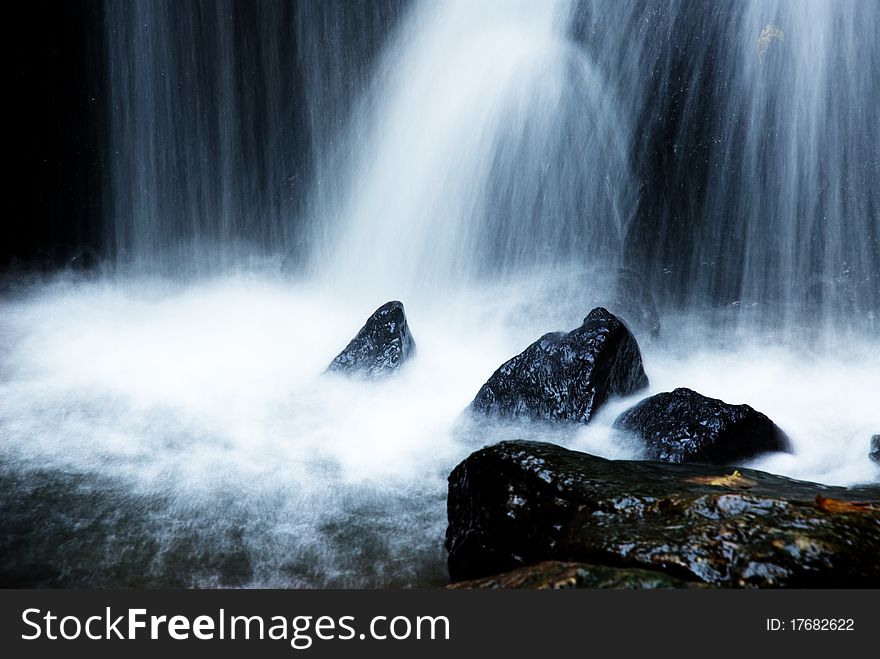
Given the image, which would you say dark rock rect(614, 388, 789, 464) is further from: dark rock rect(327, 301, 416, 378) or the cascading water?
dark rock rect(327, 301, 416, 378)

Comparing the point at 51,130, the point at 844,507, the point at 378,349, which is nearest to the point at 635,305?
the point at 378,349

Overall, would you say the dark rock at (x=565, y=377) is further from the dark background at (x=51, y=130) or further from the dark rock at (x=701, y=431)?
the dark background at (x=51, y=130)

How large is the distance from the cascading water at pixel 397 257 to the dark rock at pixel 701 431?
304 mm

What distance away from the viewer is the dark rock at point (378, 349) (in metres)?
9.16

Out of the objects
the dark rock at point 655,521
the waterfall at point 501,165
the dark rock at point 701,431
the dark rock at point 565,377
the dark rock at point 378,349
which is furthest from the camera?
the waterfall at point 501,165

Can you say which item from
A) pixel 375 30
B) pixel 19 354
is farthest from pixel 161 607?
pixel 375 30

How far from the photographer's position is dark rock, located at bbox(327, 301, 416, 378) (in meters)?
9.16

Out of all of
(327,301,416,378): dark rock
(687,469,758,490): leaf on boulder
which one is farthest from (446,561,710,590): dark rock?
(327,301,416,378): dark rock

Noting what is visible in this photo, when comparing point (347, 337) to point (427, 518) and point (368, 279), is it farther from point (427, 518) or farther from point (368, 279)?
point (427, 518)

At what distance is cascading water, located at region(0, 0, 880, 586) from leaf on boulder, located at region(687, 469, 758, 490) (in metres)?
2.19

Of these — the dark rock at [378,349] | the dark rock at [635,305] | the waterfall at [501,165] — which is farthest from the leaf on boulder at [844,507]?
the waterfall at [501,165]

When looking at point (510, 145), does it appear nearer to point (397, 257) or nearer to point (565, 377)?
point (397, 257)

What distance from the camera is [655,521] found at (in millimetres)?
Result: 3604

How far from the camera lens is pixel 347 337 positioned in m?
11.3
